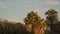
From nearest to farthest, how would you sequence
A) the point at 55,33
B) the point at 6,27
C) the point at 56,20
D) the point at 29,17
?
the point at 29,17
the point at 6,27
the point at 55,33
the point at 56,20

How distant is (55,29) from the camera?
72125mm

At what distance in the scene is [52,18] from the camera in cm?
8150

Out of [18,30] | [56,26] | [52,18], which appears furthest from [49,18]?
[18,30]

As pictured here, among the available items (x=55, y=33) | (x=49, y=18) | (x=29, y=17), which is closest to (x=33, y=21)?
(x=29, y=17)

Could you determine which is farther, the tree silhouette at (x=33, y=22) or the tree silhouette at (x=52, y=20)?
the tree silhouette at (x=52, y=20)

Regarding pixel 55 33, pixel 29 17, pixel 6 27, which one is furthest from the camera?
pixel 55 33

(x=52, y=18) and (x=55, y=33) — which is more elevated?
(x=52, y=18)

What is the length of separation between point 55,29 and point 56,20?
30.4 feet

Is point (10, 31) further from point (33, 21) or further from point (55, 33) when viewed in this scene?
point (55, 33)

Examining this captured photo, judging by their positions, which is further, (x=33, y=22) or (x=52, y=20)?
(x=52, y=20)

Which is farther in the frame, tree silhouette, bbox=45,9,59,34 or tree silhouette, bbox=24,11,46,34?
tree silhouette, bbox=45,9,59,34

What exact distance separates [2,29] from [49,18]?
99.5 feet

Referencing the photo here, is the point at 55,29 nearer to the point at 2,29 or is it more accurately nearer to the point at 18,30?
the point at 18,30

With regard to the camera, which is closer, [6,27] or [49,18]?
[6,27]
